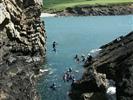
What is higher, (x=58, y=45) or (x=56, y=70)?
(x=56, y=70)

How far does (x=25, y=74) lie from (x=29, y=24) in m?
40.3

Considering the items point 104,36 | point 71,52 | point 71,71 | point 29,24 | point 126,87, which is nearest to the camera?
point 126,87

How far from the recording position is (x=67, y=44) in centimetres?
11925

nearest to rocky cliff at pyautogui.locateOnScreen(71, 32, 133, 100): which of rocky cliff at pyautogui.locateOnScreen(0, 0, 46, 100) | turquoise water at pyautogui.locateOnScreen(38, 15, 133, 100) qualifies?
turquoise water at pyautogui.locateOnScreen(38, 15, 133, 100)

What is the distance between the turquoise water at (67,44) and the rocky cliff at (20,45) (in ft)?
10.2

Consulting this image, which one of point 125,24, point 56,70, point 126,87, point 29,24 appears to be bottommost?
point 125,24

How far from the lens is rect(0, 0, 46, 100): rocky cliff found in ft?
150

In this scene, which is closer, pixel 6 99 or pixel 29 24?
pixel 6 99

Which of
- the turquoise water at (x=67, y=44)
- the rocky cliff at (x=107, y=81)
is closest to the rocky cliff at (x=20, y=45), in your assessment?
the turquoise water at (x=67, y=44)

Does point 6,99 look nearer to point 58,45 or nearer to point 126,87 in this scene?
point 126,87

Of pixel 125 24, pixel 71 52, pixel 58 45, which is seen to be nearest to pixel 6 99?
pixel 71 52

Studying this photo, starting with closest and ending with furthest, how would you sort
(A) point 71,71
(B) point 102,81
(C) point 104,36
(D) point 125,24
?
(B) point 102,81 → (A) point 71,71 → (C) point 104,36 → (D) point 125,24

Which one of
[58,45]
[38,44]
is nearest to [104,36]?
[58,45]

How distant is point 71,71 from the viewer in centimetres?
7650
